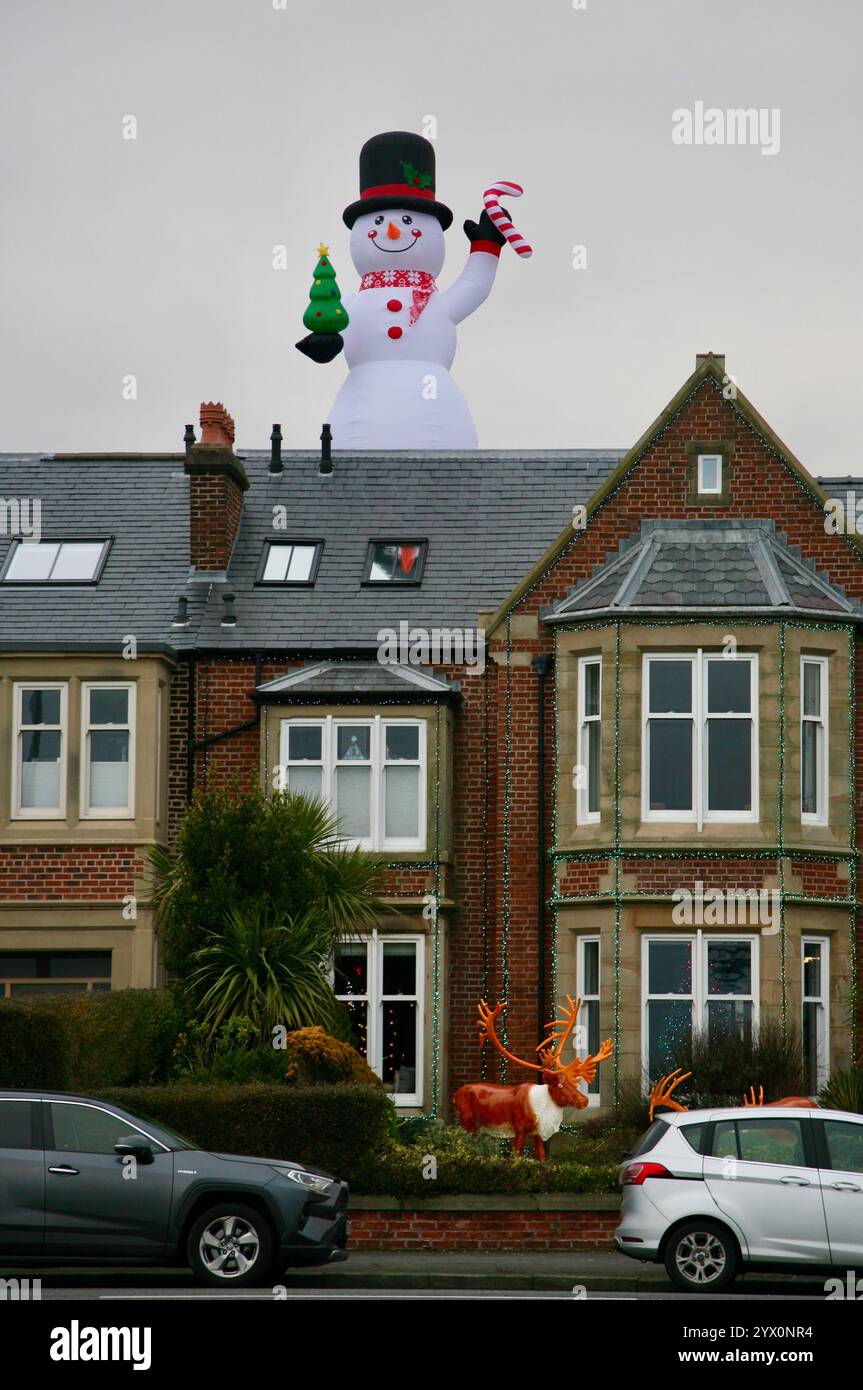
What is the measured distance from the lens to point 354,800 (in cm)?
2845

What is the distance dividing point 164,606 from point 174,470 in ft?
10.9

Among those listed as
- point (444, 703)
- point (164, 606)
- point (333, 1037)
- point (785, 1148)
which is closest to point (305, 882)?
point (333, 1037)

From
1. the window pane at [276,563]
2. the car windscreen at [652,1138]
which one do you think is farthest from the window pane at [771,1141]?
the window pane at [276,563]

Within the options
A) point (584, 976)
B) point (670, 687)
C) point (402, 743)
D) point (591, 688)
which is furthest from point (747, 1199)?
point (402, 743)

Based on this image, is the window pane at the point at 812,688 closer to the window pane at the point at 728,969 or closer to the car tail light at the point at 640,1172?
the window pane at the point at 728,969

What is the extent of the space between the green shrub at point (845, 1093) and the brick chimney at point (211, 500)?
1103 cm

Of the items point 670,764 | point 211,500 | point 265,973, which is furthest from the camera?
point 211,500

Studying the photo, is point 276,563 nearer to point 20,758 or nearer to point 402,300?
point 20,758

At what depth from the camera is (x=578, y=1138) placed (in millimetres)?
24531

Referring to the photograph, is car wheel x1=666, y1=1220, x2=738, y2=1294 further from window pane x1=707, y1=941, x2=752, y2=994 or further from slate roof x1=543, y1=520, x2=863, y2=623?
slate roof x1=543, y1=520, x2=863, y2=623

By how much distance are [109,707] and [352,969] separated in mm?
4622

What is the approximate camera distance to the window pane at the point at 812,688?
27.4 meters

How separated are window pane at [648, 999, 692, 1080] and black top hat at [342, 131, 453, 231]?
69.4 ft

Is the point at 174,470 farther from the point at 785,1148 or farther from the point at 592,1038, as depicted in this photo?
the point at 785,1148
